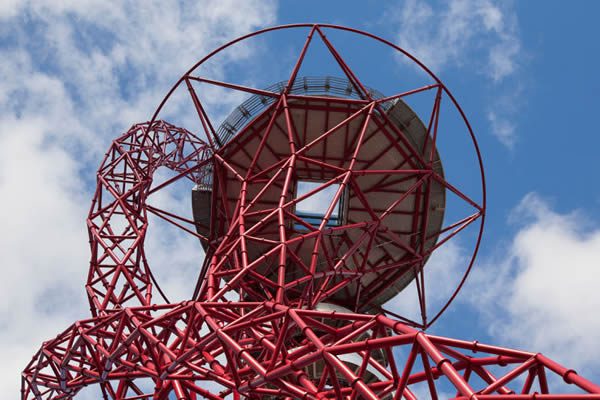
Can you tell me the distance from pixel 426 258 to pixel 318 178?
20.5 ft

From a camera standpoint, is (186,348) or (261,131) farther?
(261,131)

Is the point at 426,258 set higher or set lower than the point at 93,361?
higher

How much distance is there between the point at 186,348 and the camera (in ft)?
62.2

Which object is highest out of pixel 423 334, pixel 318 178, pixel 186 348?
pixel 318 178

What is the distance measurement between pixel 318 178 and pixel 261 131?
11.1 feet

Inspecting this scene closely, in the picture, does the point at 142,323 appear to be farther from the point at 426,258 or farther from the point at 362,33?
the point at 426,258

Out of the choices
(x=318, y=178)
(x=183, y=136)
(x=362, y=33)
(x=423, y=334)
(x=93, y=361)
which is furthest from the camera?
(x=183, y=136)

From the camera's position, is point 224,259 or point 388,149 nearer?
point 224,259

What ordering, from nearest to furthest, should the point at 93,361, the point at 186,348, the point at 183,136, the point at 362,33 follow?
the point at 186,348, the point at 93,361, the point at 362,33, the point at 183,136

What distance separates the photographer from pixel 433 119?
3022 centimetres

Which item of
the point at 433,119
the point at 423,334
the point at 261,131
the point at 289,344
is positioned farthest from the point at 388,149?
the point at 423,334

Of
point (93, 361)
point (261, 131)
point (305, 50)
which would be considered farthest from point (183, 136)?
point (93, 361)

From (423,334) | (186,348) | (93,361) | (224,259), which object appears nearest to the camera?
(423,334)

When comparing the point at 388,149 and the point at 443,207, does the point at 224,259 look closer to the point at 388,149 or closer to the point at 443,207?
the point at 388,149
